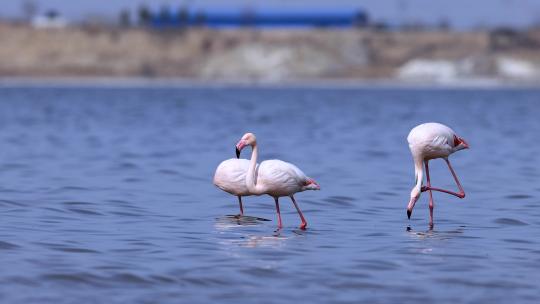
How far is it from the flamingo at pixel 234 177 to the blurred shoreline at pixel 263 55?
12425 cm

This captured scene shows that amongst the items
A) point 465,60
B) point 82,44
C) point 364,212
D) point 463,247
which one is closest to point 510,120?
point 364,212

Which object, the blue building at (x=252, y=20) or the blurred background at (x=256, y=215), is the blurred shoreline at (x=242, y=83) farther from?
the blurred background at (x=256, y=215)

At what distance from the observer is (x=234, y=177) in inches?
588

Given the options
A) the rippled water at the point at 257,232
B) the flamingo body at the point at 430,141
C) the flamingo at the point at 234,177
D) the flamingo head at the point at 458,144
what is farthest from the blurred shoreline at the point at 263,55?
the flamingo at the point at 234,177

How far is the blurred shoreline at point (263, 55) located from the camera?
5591 inches

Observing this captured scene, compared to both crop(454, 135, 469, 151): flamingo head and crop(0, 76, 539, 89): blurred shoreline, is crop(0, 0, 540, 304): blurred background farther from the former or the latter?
crop(0, 76, 539, 89): blurred shoreline

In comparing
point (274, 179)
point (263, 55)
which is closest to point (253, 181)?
point (274, 179)

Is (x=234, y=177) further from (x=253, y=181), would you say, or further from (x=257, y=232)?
(x=257, y=232)

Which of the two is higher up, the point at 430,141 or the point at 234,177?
the point at 430,141

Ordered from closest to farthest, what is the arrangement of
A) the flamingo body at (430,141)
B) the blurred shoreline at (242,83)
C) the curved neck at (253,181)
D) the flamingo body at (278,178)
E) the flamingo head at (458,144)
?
the flamingo body at (278,178) < the curved neck at (253,181) < the flamingo body at (430,141) < the flamingo head at (458,144) < the blurred shoreline at (242,83)

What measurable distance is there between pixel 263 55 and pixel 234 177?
13025 centimetres

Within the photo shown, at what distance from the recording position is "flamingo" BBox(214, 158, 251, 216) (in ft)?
48.8

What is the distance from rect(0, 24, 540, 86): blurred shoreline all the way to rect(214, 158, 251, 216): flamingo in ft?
408

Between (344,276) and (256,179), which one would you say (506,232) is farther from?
(344,276)
